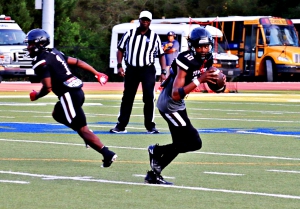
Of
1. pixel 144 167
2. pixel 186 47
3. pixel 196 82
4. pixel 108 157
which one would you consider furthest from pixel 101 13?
pixel 196 82

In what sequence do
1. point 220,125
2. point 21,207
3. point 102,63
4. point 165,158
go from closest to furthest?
point 21,207
point 165,158
point 220,125
point 102,63

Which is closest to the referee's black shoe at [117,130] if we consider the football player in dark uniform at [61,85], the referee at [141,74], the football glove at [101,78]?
the referee at [141,74]

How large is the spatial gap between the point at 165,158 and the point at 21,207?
2120 millimetres

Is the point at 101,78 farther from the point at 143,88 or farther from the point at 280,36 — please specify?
the point at 280,36

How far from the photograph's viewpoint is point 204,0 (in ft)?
193

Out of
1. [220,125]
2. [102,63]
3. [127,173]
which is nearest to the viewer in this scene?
[127,173]

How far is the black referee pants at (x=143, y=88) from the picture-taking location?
1509 centimetres

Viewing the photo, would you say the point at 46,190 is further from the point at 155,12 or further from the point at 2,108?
the point at 155,12

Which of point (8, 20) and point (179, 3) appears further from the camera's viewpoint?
point (179, 3)

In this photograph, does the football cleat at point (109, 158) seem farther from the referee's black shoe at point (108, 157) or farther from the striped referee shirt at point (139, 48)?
the striped referee shirt at point (139, 48)

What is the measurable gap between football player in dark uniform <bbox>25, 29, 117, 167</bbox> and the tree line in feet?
109

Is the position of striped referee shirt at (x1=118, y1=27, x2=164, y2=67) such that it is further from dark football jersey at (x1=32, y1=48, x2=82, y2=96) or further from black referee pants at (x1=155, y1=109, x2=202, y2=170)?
black referee pants at (x1=155, y1=109, x2=202, y2=170)

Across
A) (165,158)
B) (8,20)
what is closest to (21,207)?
(165,158)

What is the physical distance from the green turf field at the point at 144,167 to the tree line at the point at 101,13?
2722 centimetres
